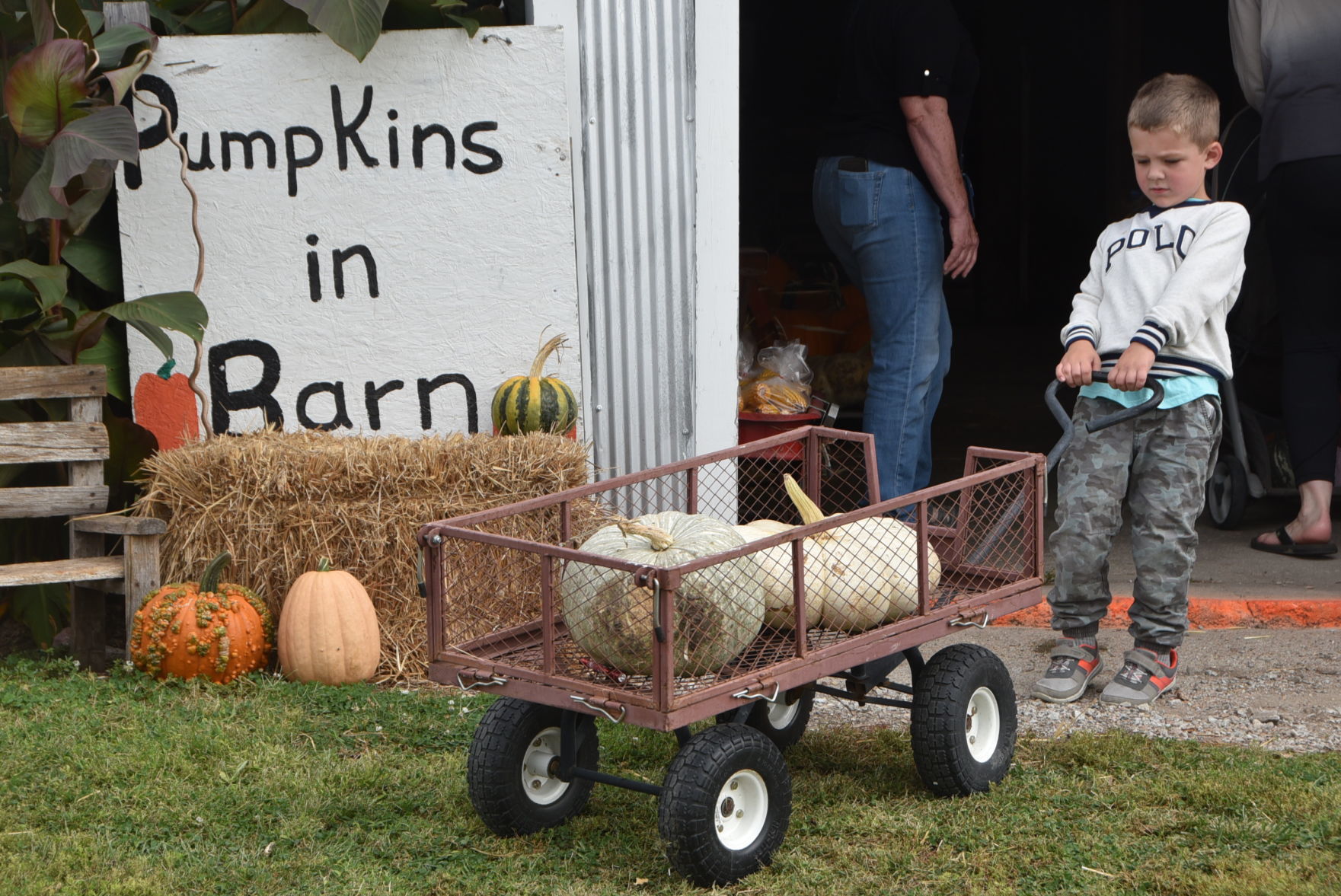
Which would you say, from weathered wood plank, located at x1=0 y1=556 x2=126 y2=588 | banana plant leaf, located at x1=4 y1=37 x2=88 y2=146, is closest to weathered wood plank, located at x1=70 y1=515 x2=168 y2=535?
weathered wood plank, located at x1=0 y1=556 x2=126 y2=588

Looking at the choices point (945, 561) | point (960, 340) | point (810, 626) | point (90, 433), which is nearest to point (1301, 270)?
point (945, 561)

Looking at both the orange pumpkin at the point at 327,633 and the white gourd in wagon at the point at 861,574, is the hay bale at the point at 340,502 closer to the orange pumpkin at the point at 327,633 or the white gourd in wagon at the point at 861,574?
the orange pumpkin at the point at 327,633

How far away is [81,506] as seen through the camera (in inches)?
191

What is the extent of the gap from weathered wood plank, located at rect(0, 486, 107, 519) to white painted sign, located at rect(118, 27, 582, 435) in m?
0.55

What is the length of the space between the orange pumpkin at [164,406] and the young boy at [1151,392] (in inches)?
124

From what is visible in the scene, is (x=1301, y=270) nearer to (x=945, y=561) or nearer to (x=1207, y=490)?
(x=1207, y=490)

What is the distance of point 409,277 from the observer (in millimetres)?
5293

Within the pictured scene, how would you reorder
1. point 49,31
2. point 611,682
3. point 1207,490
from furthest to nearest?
point 1207,490 < point 49,31 < point 611,682

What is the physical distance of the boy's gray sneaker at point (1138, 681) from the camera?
4.36 metres

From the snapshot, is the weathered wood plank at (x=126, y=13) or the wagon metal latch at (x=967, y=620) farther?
the weathered wood plank at (x=126, y=13)

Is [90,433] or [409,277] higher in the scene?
[409,277]

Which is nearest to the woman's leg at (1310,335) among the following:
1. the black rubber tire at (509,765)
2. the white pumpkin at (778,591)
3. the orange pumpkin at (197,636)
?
the white pumpkin at (778,591)

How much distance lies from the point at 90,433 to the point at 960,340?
10431mm

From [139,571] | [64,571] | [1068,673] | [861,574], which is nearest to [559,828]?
[861,574]
